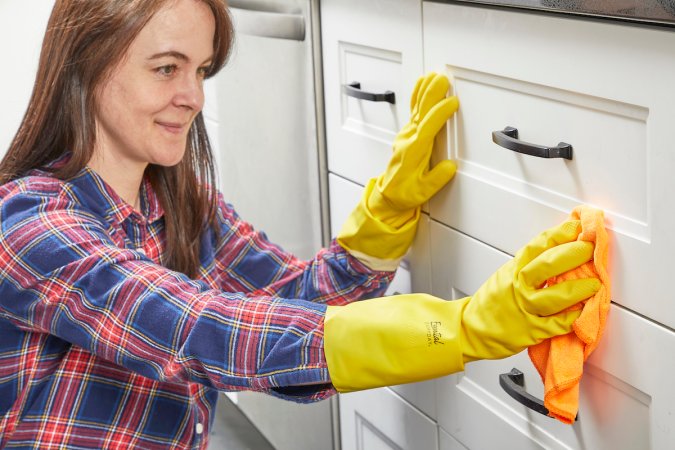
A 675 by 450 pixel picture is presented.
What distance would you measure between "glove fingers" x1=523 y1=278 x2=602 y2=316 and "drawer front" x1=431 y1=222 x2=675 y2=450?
0.05 m

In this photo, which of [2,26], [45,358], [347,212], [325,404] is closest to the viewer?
[45,358]

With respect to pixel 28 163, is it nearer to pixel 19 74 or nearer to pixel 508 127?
pixel 508 127

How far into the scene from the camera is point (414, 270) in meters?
1.43

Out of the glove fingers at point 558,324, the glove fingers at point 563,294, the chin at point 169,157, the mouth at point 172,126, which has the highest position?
the mouth at point 172,126

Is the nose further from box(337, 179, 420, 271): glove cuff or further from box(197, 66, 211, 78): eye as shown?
box(337, 179, 420, 271): glove cuff

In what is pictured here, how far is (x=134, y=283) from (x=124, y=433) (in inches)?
11.5

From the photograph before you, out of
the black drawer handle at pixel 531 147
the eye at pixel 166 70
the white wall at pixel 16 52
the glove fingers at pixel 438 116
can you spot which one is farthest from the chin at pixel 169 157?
the white wall at pixel 16 52

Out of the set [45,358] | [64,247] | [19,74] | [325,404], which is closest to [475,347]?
[64,247]

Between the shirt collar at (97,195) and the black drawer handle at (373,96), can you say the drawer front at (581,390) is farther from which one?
the shirt collar at (97,195)

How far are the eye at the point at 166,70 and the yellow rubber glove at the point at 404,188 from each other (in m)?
0.30

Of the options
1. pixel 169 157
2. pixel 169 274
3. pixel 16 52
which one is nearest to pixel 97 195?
pixel 169 157

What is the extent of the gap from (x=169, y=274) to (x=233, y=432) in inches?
47.5

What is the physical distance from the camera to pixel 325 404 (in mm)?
1776

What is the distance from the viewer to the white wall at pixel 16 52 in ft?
8.46
